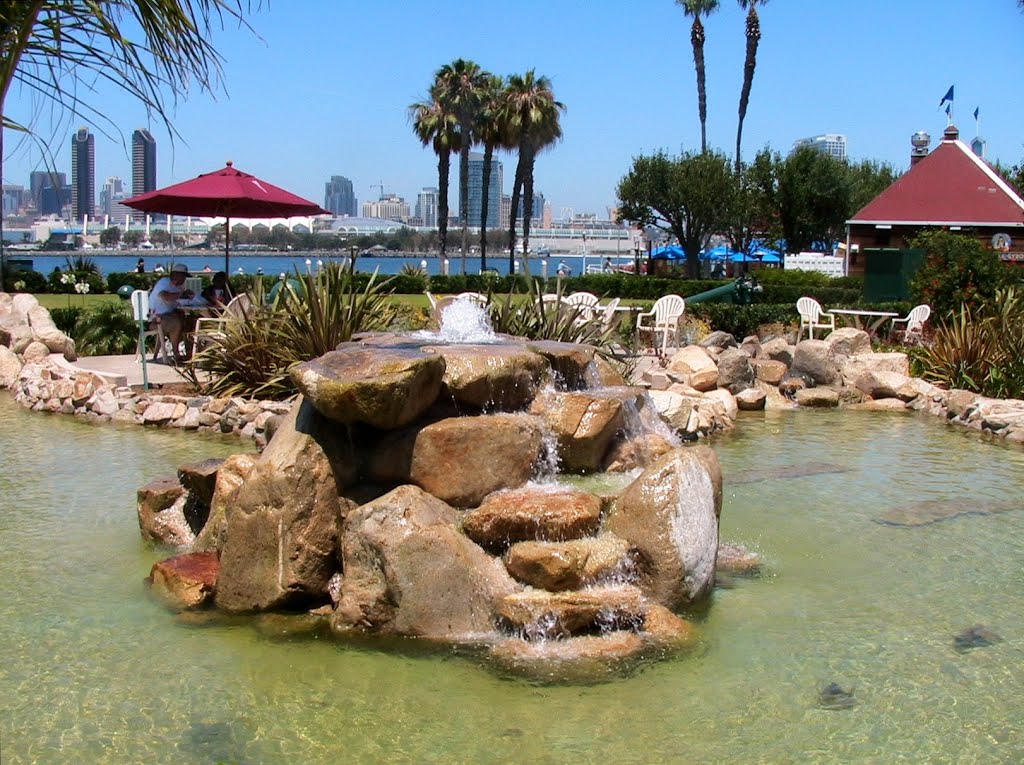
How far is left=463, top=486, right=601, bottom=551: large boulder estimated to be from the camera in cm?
592

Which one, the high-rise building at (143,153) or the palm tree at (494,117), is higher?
the palm tree at (494,117)

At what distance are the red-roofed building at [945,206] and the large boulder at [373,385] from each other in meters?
26.3

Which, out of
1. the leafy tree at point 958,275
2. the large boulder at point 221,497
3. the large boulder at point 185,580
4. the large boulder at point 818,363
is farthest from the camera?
the leafy tree at point 958,275

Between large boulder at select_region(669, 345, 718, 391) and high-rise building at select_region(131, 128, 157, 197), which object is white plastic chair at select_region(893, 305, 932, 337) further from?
high-rise building at select_region(131, 128, 157, 197)

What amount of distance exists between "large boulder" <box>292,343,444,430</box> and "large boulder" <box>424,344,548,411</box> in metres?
0.23

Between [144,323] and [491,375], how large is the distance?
30.8 ft

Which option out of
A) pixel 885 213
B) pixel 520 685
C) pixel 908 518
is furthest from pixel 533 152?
pixel 520 685

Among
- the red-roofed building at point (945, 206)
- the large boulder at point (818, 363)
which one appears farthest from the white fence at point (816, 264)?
the large boulder at point (818, 363)

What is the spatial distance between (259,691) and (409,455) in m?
1.81

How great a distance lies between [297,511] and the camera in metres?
5.98

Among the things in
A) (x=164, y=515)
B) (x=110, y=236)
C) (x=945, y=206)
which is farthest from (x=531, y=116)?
(x=110, y=236)

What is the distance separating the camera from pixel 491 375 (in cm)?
677

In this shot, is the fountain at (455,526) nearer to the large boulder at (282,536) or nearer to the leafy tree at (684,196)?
the large boulder at (282,536)

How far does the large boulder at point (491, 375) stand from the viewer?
668 centimetres
